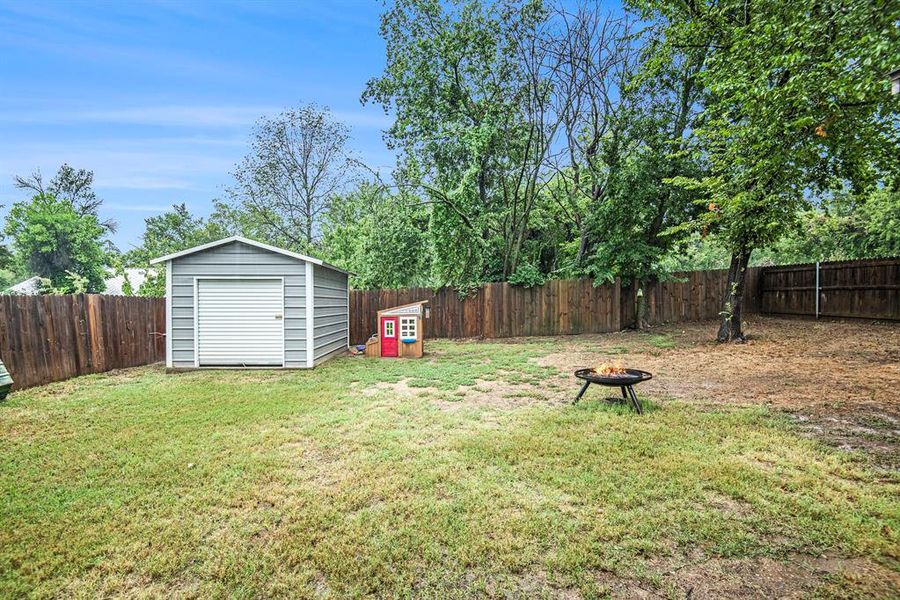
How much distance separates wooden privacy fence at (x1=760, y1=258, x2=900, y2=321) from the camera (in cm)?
1003

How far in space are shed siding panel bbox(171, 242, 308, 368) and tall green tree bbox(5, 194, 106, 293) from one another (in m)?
22.9

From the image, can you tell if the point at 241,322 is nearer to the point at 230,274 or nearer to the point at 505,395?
the point at 230,274

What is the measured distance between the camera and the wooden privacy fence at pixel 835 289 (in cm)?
1003

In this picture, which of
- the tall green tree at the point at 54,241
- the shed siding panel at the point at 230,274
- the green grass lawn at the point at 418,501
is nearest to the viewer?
the green grass lawn at the point at 418,501

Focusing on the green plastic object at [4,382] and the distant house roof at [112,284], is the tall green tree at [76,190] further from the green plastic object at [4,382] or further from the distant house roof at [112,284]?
the green plastic object at [4,382]

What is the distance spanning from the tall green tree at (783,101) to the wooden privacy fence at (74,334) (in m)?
10.4

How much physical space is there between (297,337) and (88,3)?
7.89 m

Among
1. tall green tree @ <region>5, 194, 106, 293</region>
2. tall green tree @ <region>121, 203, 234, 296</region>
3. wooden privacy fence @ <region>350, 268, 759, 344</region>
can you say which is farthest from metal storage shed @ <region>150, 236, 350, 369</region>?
tall green tree @ <region>5, 194, 106, 293</region>

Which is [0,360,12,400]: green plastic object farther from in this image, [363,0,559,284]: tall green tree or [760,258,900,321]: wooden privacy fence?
[760,258,900,321]: wooden privacy fence

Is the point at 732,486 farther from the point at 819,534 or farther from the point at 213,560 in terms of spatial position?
the point at 213,560

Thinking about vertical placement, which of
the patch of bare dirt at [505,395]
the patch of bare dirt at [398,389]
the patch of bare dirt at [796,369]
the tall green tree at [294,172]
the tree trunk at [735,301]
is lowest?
the patch of bare dirt at [398,389]

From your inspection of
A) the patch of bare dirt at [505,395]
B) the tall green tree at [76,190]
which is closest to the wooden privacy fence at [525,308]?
the patch of bare dirt at [505,395]

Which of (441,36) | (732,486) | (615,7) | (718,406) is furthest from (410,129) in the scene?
(732,486)

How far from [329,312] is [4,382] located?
16.6 ft
